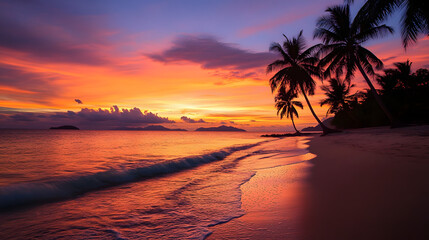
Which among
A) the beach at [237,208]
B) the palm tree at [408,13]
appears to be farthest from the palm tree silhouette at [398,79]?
the beach at [237,208]

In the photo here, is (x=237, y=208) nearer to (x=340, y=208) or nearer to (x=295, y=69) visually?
(x=340, y=208)

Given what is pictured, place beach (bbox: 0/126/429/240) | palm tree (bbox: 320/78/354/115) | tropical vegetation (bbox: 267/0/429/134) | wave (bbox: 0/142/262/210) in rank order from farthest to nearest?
palm tree (bbox: 320/78/354/115), tropical vegetation (bbox: 267/0/429/134), wave (bbox: 0/142/262/210), beach (bbox: 0/126/429/240)

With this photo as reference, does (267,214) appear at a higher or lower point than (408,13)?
lower

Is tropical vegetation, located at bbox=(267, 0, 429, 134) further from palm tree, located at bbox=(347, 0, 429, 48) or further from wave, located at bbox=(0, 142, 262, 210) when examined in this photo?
wave, located at bbox=(0, 142, 262, 210)

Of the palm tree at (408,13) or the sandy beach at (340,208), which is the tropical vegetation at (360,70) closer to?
the palm tree at (408,13)

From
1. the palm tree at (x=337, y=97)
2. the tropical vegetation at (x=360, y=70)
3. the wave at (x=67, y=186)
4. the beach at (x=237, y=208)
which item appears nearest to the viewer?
the beach at (x=237, y=208)

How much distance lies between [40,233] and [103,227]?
710 millimetres

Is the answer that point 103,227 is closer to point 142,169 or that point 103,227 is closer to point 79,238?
point 79,238

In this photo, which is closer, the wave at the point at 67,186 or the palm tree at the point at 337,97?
the wave at the point at 67,186

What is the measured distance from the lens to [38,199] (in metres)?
4.20

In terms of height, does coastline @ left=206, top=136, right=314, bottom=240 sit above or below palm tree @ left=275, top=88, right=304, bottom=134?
below

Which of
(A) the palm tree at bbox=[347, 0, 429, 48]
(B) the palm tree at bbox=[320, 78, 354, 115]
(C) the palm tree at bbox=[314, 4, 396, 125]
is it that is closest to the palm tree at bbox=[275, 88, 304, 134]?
(B) the palm tree at bbox=[320, 78, 354, 115]

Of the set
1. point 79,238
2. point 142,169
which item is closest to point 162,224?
point 79,238

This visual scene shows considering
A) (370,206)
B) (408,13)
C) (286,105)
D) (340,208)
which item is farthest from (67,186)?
(286,105)
